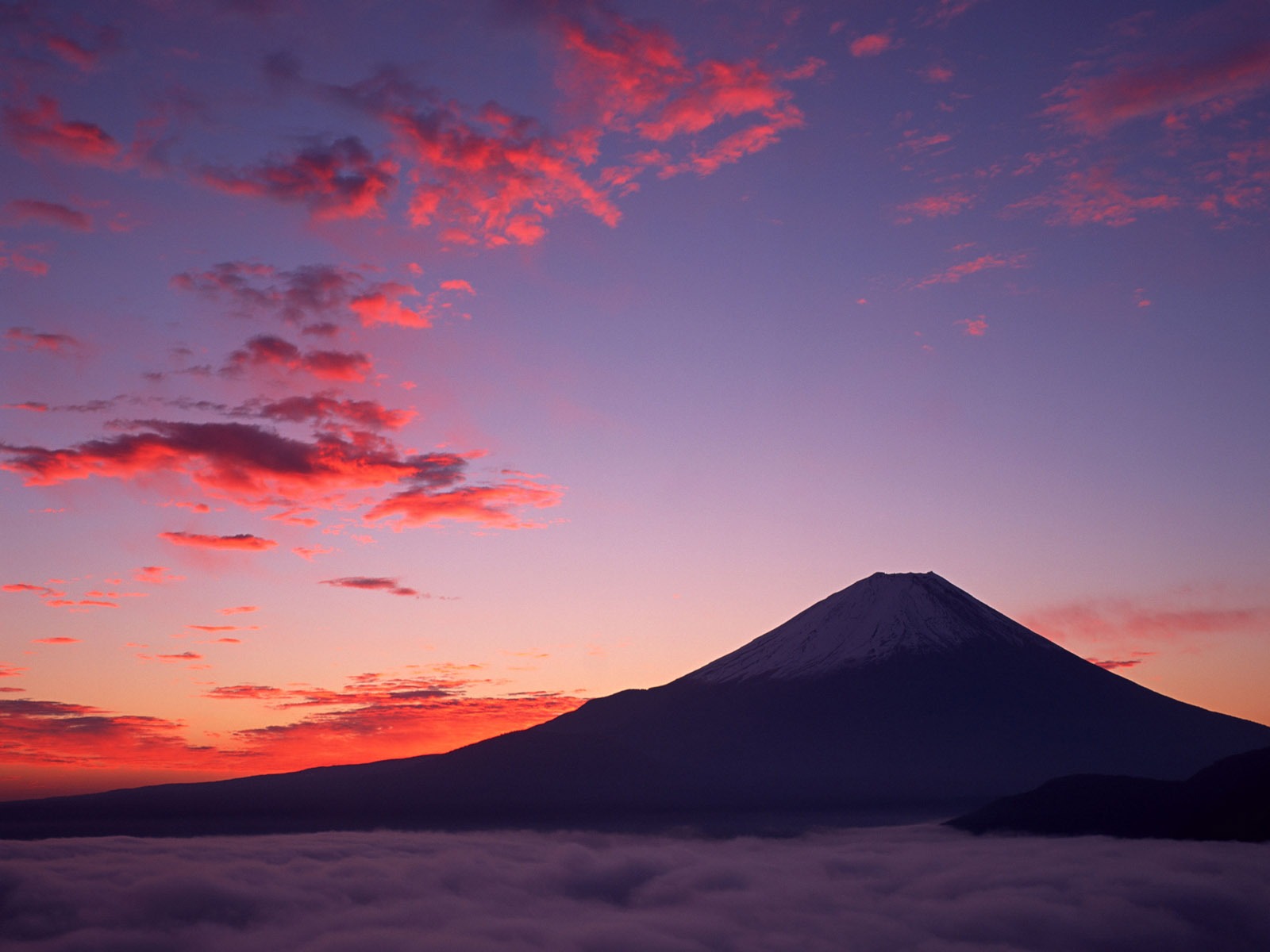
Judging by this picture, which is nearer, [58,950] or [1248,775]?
[1248,775]

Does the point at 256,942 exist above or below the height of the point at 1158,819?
below

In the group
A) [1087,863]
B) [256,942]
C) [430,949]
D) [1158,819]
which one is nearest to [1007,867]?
[1087,863]

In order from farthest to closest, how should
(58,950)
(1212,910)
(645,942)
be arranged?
(645,942), (58,950), (1212,910)

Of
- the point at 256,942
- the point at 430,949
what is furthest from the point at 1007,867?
the point at 256,942

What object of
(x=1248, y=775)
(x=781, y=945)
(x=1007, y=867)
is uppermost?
(x=1248, y=775)

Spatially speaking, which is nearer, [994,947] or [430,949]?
[994,947]

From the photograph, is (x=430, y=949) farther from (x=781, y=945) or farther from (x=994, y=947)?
(x=994, y=947)

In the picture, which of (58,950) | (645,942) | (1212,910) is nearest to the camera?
(1212,910)

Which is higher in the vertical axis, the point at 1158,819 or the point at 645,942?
the point at 1158,819

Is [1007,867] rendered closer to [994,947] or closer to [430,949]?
[994,947]
